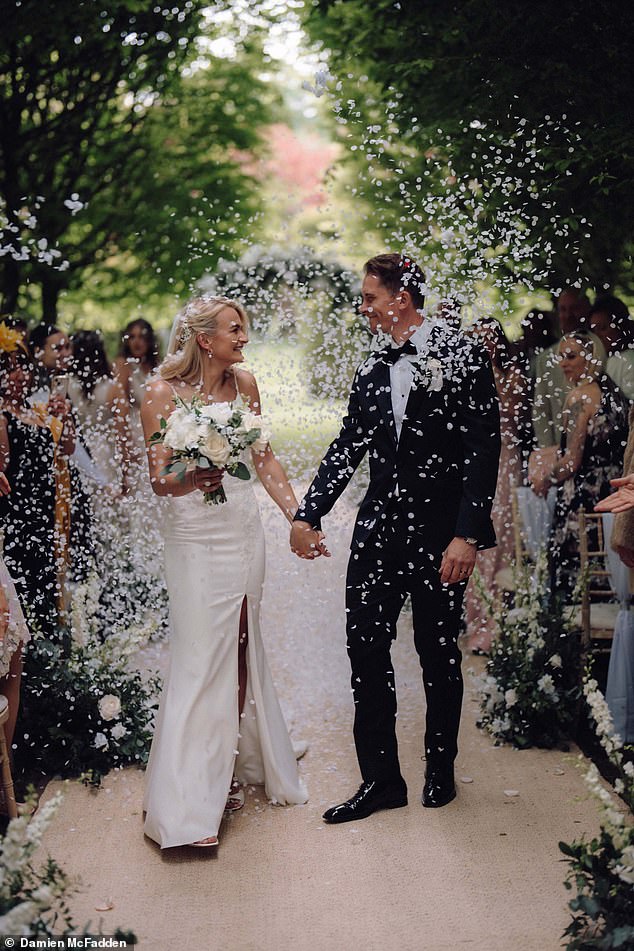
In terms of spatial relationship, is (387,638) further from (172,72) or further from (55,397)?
(172,72)

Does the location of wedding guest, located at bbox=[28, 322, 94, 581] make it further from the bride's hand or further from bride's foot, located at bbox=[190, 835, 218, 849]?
bride's foot, located at bbox=[190, 835, 218, 849]

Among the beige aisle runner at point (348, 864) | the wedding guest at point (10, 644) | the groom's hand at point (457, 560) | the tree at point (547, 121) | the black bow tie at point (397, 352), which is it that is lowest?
the beige aisle runner at point (348, 864)

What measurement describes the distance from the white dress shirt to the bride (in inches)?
21.5

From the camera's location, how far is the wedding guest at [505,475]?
634cm

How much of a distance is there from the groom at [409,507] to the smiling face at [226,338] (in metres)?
0.46

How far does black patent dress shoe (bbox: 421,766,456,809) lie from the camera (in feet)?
14.0

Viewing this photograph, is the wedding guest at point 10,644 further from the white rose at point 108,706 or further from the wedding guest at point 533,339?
the wedding guest at point 533,339

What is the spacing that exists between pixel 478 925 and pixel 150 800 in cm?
125

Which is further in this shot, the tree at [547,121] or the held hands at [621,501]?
Result: the tree at [547,121]

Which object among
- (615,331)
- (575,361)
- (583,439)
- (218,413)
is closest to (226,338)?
(218,413)

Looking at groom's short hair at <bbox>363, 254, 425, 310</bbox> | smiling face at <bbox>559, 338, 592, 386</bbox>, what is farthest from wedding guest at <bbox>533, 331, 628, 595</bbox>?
groom's short hair at <bbox>363, 254, 425, 310</bbox>

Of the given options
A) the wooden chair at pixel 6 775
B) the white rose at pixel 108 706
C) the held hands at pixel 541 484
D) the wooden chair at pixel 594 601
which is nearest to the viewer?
the wooden chair at pixel 6 775

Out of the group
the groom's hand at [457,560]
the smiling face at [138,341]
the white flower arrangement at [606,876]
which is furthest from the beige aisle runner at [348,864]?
the smiling face at [138,341]

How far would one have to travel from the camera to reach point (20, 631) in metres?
3.99
